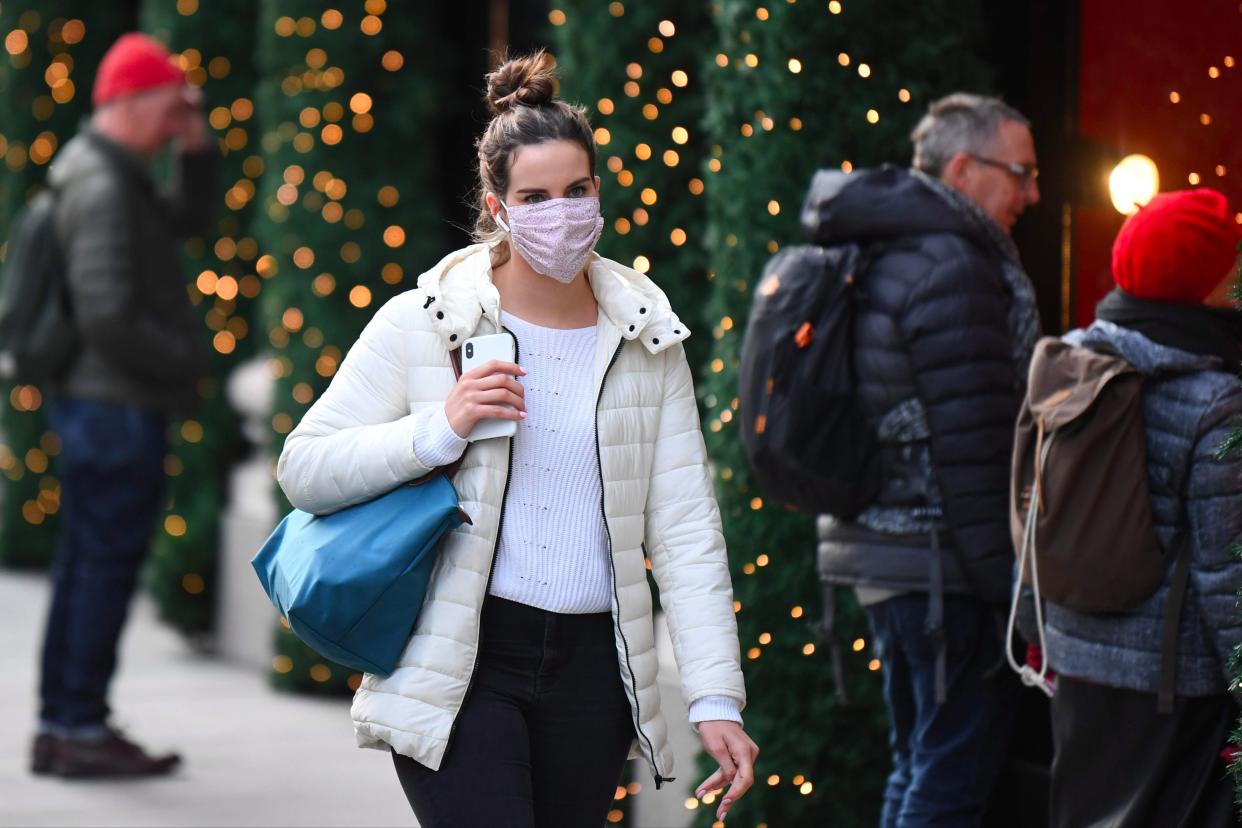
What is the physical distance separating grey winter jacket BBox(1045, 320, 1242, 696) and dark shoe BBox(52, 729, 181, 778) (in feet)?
12.7

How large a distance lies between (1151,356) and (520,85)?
55.7 inches

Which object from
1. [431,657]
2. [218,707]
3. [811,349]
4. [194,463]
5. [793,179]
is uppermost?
[793,179]

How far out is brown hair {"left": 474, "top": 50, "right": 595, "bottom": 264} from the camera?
3.13 metres

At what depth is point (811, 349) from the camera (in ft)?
14.4

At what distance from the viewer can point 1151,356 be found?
3654mm

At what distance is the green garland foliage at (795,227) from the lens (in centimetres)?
508

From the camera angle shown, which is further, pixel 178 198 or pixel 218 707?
pixel 218 707

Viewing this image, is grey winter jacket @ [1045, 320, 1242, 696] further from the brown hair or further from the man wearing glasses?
the brown hair

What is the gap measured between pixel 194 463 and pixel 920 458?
5.64 meters

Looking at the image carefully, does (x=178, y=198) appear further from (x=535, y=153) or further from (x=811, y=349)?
(x=535, y=153)

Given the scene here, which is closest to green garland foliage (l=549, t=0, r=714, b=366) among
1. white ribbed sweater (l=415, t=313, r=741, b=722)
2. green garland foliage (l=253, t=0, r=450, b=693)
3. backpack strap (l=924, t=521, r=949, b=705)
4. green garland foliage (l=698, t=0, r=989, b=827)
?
green garland foliage (l=698, t=0, r=989, b=827)

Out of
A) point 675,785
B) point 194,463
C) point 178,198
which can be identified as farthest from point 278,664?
point 675,785

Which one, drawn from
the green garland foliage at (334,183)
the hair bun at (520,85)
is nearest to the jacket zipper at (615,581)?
the hair bun at (520,85)

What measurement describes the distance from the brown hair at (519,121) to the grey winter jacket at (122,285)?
3.48 metres
